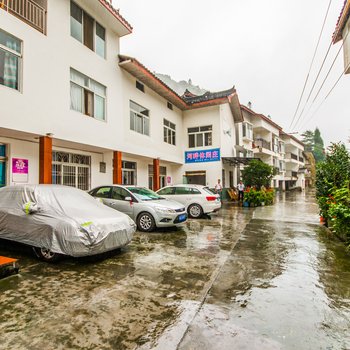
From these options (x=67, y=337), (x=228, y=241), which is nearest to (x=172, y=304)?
(x=67, y=337)

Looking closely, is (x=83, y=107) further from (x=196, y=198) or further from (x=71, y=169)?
(x=196, y=198)

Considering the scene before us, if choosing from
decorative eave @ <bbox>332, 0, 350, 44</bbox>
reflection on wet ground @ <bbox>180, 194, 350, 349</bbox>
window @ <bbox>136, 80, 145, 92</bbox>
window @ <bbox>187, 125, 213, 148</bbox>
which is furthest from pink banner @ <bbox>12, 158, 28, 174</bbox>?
decorative eave @ <bbox>332, 0, 350, 44</bbox>

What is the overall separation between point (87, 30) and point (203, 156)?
35.7ft

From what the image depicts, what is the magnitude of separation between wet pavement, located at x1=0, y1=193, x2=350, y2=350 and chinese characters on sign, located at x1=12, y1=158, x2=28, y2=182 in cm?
318

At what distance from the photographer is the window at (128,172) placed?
13.4 m

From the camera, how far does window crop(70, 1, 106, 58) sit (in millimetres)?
9422

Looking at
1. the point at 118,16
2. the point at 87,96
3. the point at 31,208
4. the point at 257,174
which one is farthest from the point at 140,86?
the point at 31,208

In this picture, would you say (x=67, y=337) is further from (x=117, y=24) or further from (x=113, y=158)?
(x=117, y=24)

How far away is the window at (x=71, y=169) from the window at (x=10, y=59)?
3072mm

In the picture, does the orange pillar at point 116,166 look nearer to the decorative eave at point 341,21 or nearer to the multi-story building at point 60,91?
the multi-story building at point 60,91

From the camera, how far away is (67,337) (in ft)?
7.88

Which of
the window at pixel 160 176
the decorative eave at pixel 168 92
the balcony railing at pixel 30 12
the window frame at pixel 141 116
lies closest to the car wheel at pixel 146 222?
the window frame at pixel 141 116

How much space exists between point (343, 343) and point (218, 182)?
14.4 meters

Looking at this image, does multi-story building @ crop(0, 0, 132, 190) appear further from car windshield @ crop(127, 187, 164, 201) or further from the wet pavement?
the wet pavement
